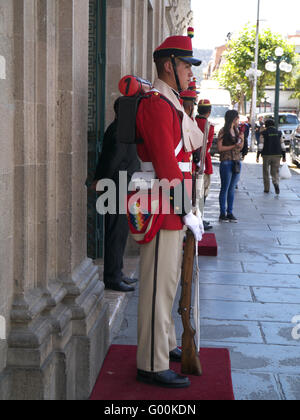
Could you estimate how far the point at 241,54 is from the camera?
58.3 metres

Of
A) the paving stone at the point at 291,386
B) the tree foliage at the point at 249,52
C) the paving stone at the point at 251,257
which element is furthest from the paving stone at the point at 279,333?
the tree foliage at the point at 249,52

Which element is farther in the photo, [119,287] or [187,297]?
[119,287]

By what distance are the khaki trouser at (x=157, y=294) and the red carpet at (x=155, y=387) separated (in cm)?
16

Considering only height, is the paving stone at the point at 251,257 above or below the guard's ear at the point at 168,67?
below

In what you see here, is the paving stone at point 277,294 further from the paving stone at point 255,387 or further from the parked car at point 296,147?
the parked car at point 296,147

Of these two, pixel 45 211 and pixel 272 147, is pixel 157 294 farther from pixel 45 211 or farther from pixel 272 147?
pixel 272 147

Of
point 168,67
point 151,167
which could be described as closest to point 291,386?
point 151,167

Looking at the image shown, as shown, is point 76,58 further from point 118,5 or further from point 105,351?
point 118,5

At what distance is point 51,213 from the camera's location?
161 inches

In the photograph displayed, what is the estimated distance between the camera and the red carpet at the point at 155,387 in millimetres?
4184

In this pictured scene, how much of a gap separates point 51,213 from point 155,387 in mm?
1258

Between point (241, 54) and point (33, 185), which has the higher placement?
point (241, 54)

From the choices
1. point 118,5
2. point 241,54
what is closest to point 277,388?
point 118,5
